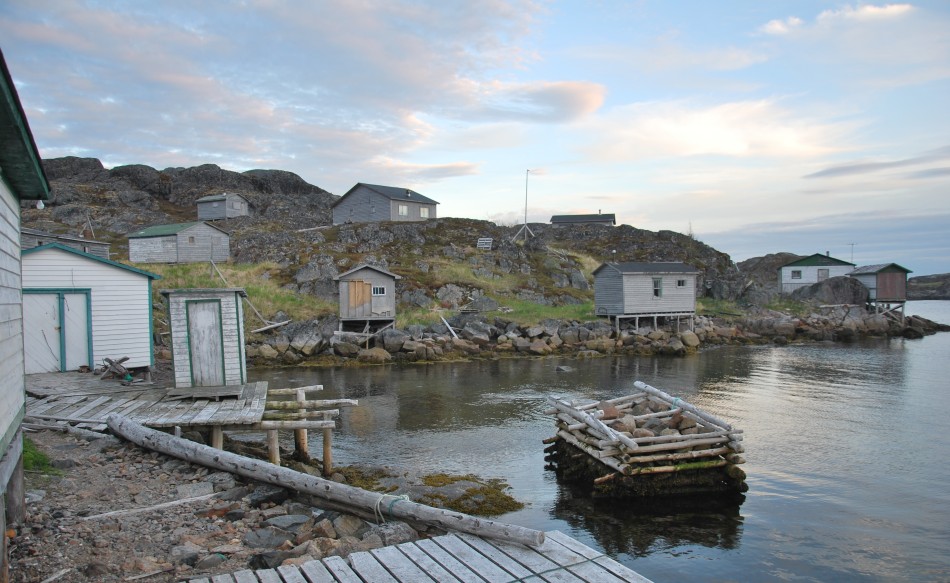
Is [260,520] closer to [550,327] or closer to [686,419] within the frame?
[686,419]

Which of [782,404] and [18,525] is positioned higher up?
[18,525]

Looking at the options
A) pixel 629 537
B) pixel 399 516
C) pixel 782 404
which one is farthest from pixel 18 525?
pixel 782 404

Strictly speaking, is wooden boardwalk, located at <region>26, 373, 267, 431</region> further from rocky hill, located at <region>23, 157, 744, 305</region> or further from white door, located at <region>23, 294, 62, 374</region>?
rocky hill, located at <region>23, 157, 744, 305</region>

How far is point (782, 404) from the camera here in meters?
25.0

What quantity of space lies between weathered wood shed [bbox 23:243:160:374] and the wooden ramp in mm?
16818

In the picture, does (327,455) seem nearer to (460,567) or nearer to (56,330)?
(460,567)

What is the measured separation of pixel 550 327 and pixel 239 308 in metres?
29.0

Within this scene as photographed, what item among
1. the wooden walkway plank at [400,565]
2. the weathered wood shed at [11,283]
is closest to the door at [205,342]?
the weathered wood shed at [11,283]

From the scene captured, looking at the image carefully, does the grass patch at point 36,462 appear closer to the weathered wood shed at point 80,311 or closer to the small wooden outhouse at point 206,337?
the small wooden outhouse at point 206,337

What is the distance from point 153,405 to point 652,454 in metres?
11.5

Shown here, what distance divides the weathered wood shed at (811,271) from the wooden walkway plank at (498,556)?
219 ft

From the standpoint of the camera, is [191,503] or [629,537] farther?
[629,537]

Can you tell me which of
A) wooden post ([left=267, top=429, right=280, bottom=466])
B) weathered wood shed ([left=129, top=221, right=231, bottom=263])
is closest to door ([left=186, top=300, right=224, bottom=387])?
wooden post ([left=267, top=429, right=280, bottom=466])

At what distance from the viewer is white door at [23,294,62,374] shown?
63.5ft
